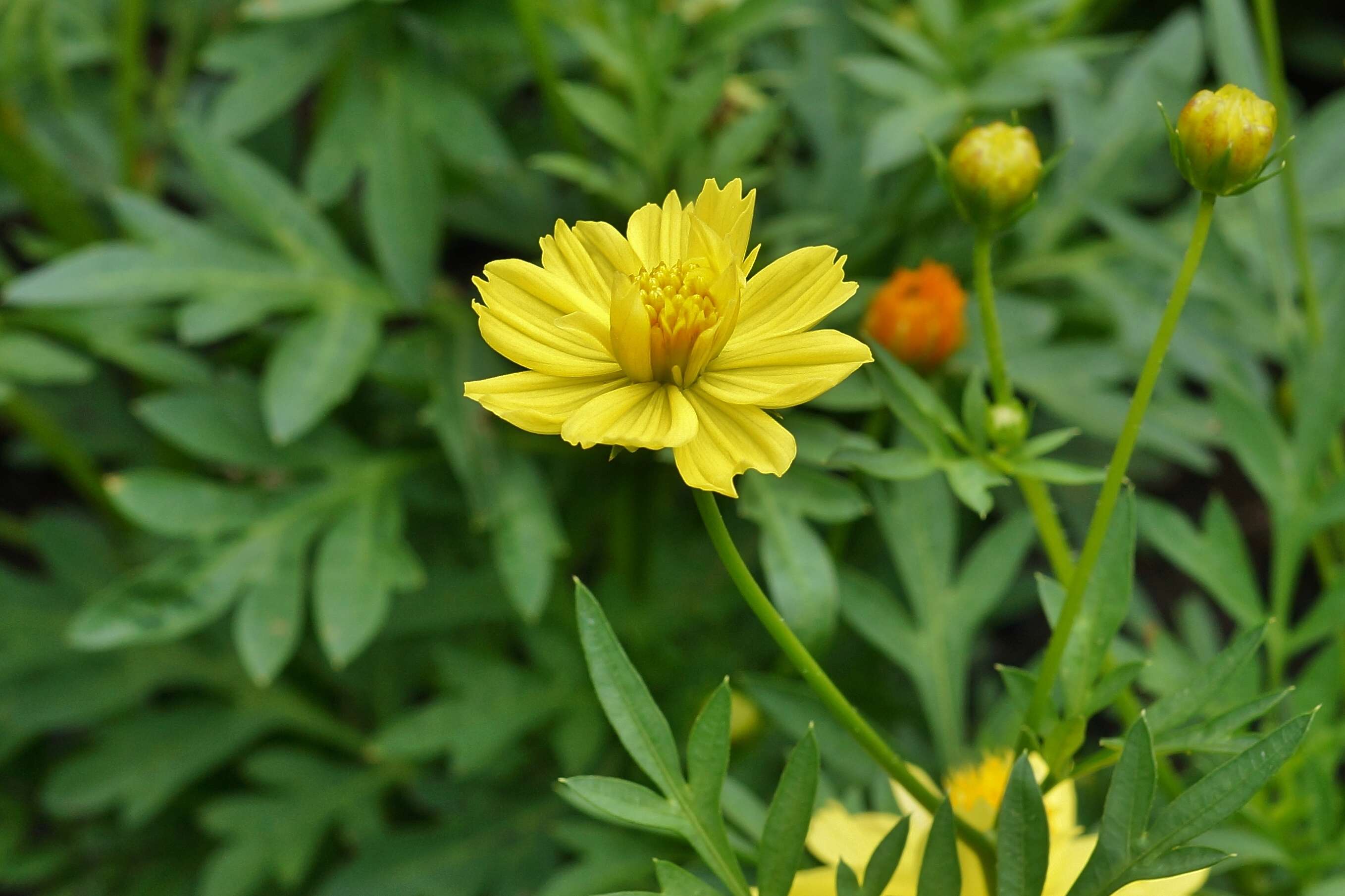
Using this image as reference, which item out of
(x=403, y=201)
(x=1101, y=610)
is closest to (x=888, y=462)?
(x=1101, y=610)

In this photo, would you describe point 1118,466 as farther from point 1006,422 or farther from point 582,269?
point 582,269

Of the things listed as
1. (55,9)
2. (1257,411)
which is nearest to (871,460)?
(1257,411)

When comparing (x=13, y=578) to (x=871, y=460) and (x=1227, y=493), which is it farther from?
(x=1227, y=493)

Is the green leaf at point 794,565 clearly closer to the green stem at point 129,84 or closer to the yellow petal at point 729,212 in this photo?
the yellow petal at point 729,212

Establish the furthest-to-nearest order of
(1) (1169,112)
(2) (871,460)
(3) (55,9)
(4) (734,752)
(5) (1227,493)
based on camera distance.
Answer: (5) (1227,493), (3) (55,9), (1) (1169,112), (4) (734,752), (2) (871,460)

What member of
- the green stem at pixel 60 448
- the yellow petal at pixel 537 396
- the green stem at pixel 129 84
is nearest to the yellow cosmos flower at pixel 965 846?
the yellow petal at pixel 537 396

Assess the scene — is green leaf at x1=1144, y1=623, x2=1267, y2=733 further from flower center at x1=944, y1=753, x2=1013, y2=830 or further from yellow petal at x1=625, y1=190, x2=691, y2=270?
yellow petal at x1=625, y1=190, x2=691, y2=270

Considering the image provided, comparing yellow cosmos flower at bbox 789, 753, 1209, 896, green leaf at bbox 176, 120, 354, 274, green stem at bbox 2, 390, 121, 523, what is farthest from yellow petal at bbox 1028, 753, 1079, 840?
green stem at bbox 2, 390, 121, 523

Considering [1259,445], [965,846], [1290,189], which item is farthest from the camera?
[1259,445]

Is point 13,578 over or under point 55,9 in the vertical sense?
under
